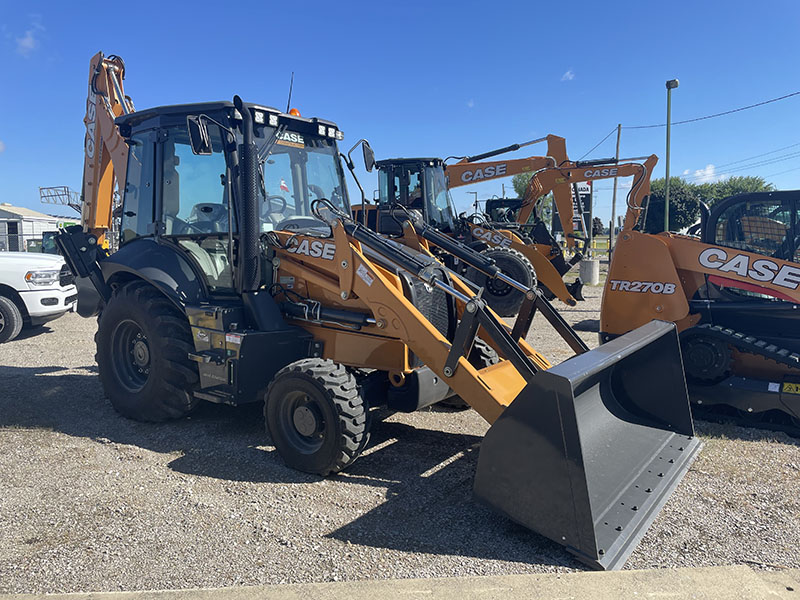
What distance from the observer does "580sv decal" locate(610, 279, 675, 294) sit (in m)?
6.08

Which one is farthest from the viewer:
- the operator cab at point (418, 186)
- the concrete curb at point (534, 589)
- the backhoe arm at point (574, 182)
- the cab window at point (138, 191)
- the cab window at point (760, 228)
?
the operator cab at point (418, 186)

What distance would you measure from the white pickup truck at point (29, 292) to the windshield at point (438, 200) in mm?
6604

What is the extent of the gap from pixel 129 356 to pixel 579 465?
14.6ft

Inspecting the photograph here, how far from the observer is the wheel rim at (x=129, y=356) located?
5637 mm

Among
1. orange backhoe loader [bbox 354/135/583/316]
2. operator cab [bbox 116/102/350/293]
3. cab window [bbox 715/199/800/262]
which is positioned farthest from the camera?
orange backhoe loader [bbox 354/135/583/316]

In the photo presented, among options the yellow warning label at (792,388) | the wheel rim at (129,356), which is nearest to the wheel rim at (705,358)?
the yellow warning label at (792,388)

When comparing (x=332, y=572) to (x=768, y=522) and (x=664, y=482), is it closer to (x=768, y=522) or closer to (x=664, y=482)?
(x=664, y=482)

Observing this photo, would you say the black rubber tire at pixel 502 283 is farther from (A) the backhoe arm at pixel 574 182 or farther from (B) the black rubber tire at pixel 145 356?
(B) the black rubber tire at pixel 145 356

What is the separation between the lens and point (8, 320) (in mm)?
9469

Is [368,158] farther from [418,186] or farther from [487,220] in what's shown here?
[487,220]

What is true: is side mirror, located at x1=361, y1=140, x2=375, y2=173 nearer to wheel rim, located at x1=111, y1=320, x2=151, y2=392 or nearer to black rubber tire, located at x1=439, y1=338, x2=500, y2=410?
black rubber tire, located at x1=439, y1=338, x2=500, y2=410

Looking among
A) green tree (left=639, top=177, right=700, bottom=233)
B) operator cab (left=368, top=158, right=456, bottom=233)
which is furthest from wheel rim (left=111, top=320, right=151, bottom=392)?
green tree (left=639, top=177, right=700, bottom=233)

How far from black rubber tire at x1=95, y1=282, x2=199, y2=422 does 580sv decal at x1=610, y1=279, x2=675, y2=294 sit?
433 cm

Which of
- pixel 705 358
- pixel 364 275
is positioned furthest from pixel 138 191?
pixel 705 358
